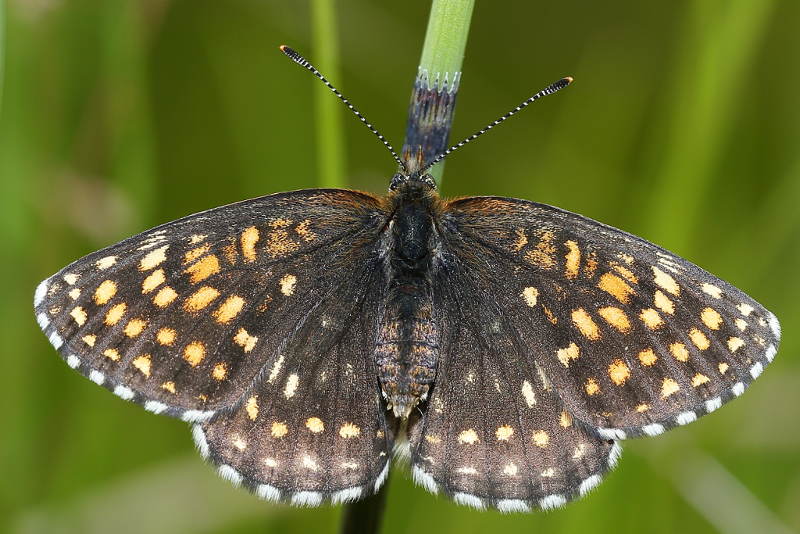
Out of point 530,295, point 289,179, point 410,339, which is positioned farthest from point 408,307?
point 289,179

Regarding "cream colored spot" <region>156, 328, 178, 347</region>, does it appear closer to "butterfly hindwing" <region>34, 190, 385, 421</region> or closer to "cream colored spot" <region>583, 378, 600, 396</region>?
"butterfly hindwing" <region>34, 190, 385, 421</region>

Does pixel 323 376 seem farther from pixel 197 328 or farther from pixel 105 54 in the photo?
pixel 105 54

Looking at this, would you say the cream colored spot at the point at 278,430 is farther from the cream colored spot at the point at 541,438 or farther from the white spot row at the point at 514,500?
the cream colored spot at the point at 541,438

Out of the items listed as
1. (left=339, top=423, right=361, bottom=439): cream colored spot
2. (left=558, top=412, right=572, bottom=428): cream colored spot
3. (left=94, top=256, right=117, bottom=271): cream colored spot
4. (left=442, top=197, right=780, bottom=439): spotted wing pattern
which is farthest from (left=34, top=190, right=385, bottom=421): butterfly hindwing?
(left=558, top=412, right=572, bottom=428): cream colored spot

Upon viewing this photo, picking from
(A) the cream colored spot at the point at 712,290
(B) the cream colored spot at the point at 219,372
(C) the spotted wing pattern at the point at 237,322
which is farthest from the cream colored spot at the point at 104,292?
(A) the cream colored spot at the point at 712,290

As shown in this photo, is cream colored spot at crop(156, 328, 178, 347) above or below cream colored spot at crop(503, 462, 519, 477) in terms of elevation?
above

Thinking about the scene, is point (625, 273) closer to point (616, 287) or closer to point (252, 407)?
point (616, 287)
